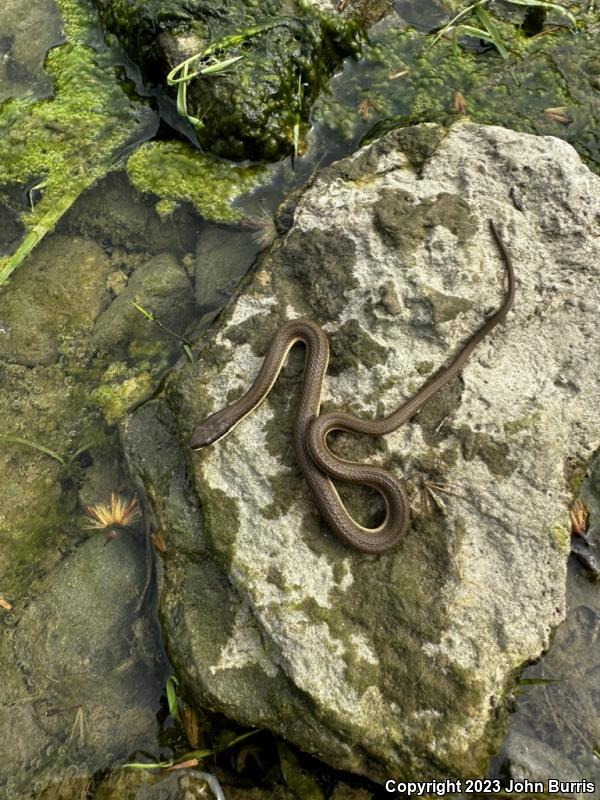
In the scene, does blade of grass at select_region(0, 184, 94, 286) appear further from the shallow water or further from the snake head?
the snake head

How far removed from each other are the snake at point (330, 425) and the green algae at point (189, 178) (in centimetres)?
161

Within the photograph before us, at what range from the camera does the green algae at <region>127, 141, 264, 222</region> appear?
16.0 ft

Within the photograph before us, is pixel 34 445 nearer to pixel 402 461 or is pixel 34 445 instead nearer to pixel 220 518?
pixel 220 518

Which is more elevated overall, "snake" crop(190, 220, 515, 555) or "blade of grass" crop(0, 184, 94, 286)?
"blade of grass" crop(0, 184, 94, 286)

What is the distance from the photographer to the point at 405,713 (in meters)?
2.99

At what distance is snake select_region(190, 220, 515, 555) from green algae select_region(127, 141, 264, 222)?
1.61m

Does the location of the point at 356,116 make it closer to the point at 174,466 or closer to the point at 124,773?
the point at 174,466

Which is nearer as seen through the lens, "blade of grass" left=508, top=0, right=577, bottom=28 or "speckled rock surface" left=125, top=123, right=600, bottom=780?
"speckled rock surface" left=125, top=123, right=600, bottom=780

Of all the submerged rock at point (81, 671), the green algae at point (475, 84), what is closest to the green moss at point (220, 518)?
the submerged rock at point (81, 671)

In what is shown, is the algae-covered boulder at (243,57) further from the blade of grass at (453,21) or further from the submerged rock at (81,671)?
the submerged rock at (81,671)

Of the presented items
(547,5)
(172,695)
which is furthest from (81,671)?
(547,5)

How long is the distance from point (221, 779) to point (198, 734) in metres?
0.27

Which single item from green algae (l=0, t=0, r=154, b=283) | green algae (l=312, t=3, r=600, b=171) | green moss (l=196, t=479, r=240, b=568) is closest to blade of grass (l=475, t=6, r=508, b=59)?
green algae (l=312, t=3, r=600, b=171)

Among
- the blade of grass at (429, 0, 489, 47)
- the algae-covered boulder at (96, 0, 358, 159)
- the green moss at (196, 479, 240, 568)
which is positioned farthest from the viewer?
the blade of grass at (429, 0, 489, 47)
